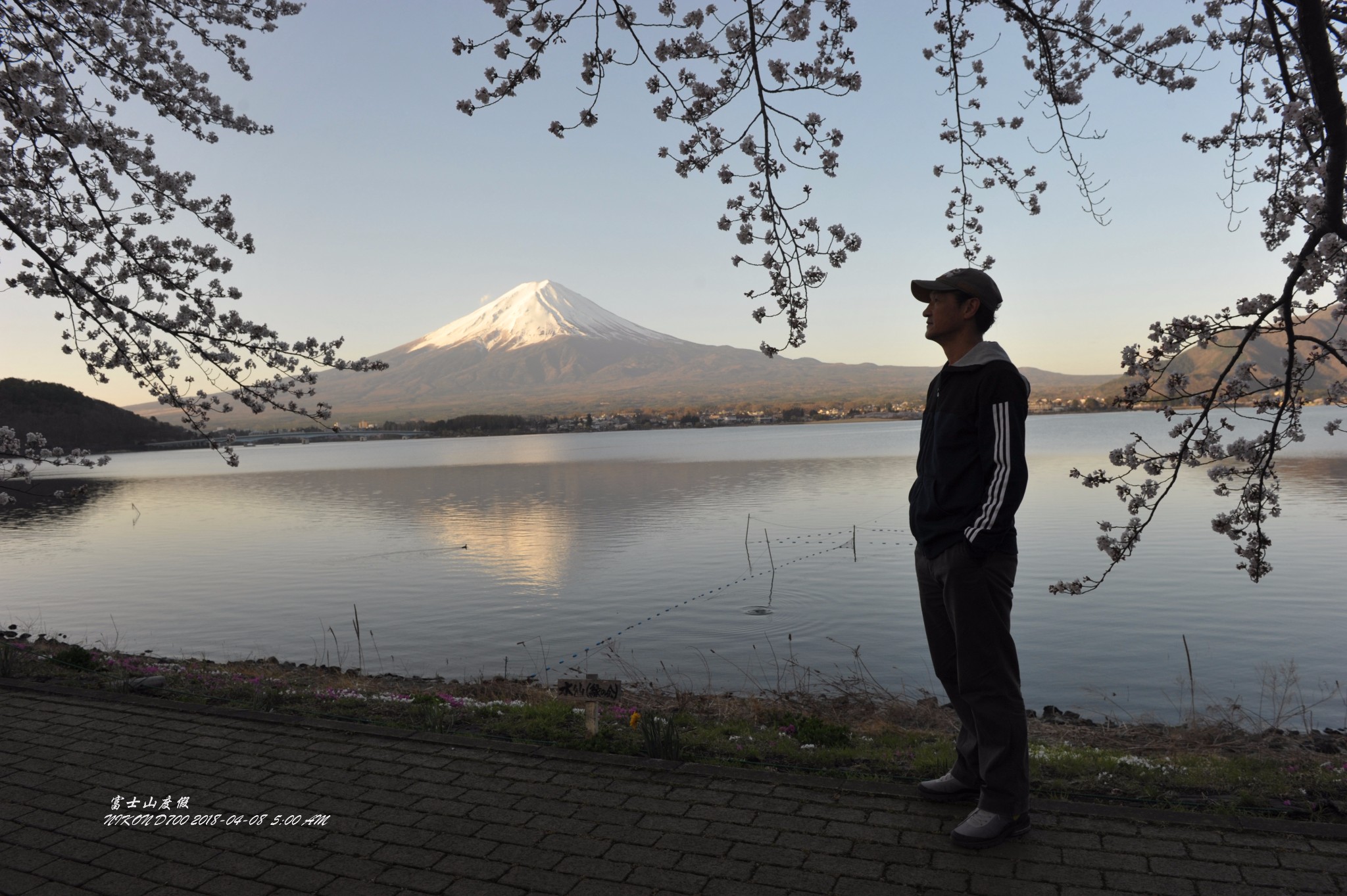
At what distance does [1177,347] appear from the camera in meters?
4.39

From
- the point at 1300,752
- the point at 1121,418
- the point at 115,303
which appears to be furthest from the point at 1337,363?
the point at 1121,418

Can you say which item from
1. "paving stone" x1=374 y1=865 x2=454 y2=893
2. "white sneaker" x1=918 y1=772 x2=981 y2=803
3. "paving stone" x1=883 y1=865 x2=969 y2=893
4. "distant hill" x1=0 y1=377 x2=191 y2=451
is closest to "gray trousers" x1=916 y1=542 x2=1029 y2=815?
"white sneaker" x1=918 y1=772 x2=981 y2=803

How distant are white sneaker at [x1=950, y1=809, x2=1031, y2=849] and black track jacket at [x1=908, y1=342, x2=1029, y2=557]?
1041mm

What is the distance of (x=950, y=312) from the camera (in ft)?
11.9

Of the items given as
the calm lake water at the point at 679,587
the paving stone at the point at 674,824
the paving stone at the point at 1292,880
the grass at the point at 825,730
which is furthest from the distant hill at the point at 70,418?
the paving stone at the point at 1292,880

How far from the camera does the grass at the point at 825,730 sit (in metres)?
4.01

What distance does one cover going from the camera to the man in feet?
10.9

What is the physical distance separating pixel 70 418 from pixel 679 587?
7965cm

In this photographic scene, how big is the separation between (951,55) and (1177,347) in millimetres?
2219

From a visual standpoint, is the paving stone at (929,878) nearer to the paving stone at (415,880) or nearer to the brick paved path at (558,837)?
the brick paved path at (558,837)

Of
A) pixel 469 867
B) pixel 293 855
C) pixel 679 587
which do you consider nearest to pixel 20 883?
pixel 293 855

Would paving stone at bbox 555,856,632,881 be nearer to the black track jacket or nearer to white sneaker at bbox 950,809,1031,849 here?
white sneaker at bbox 950,809,1031,849

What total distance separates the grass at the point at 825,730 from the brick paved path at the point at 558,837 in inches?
15.5

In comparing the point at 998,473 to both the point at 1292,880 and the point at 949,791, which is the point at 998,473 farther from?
the point at 1292,880
